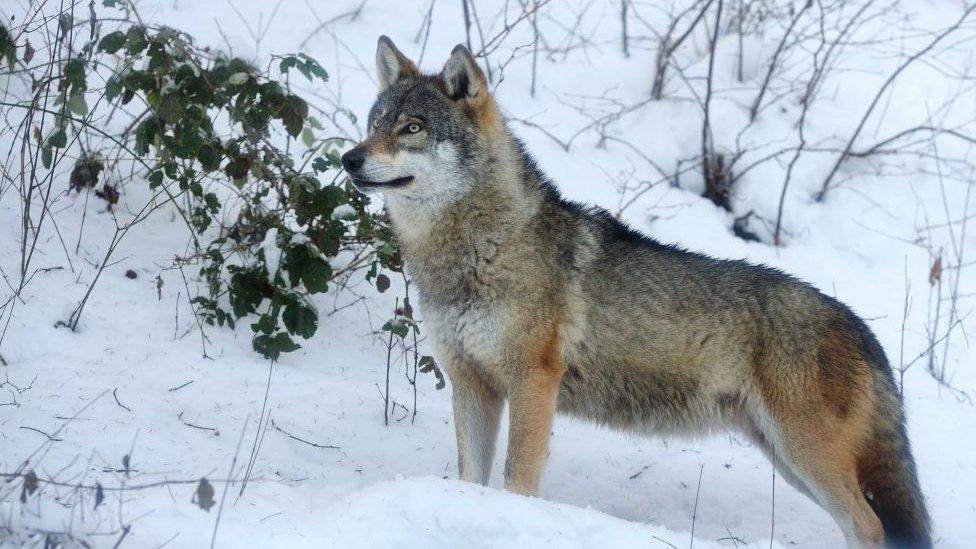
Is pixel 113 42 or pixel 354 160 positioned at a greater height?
pixel 113 42

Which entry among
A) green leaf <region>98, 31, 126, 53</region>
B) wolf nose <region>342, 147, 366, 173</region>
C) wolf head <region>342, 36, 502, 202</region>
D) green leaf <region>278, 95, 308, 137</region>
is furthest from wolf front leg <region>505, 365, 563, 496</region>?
green leaf <region>98, 31, 126, 53</region>

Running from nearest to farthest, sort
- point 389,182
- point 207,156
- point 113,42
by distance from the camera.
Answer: point 389,182, point 113,42, point 207,156

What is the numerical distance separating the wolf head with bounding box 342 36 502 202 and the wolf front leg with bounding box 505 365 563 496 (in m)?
0.95

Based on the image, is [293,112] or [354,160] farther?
[293,112]

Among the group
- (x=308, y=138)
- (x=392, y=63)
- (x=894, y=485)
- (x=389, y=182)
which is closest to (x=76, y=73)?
(x=308, y=138)

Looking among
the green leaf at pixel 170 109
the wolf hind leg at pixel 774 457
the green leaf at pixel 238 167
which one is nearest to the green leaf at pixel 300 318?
the green leaf at pixel 238 167

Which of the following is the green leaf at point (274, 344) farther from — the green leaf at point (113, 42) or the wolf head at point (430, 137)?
the green leaf at point (113, 42)

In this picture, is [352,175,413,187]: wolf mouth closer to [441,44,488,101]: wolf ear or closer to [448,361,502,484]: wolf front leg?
[441,44,488,101]: wolf ear

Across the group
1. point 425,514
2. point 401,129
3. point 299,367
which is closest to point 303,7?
point 299,367

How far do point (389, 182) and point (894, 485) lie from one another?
2.76 metres

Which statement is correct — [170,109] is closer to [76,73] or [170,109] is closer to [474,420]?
[76,73]

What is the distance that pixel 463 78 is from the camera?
4.50m

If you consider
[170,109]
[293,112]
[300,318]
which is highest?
[293,112]

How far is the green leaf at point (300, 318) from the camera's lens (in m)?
5.60
